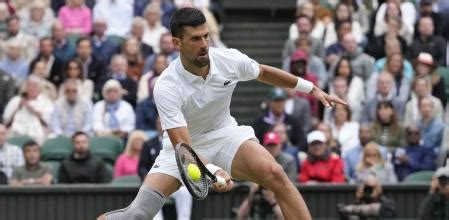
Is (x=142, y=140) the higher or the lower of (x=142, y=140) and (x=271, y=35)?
the lower

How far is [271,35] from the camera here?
1988cm

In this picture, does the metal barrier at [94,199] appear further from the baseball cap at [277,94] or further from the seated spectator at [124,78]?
the seated spectator at [124,78]

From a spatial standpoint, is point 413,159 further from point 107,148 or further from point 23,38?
point 23,38

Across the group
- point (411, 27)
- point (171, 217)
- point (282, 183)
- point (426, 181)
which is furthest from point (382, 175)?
point (282, 183)

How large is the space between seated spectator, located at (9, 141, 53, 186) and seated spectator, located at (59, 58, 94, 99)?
1780 mm

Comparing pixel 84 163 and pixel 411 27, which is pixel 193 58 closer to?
pixel 84 163

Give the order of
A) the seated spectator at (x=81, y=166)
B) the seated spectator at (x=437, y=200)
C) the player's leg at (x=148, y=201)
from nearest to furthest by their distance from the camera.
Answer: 1. the player's leg at (x=148, y=201)
2. the seated spectator at (x=437, y=200)
3. the seated spectator at (x=81, y=166)

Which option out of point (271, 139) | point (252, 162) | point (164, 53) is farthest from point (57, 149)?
point (252, 162)

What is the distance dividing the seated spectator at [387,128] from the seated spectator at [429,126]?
0.29 metres

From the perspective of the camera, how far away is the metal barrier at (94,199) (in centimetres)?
1541

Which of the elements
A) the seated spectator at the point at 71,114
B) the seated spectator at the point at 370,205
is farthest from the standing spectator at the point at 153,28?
the seated spectator at the point at 370,205

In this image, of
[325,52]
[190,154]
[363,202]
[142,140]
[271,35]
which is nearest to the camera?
[190,154]

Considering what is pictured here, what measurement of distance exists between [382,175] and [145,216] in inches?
243

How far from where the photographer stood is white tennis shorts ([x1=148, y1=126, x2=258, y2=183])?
33.7ft
